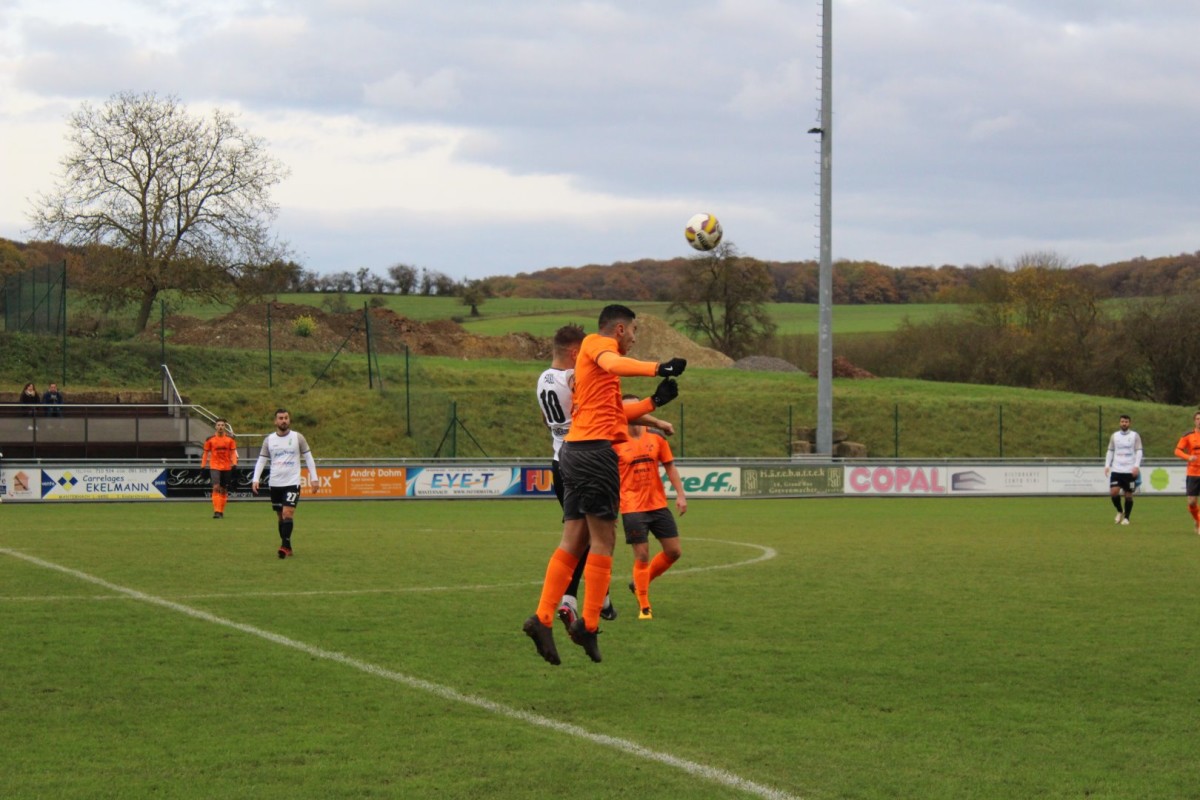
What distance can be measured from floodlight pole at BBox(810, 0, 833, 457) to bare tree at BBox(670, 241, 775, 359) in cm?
4199

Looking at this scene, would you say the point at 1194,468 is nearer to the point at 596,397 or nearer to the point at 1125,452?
the point at 1125,452

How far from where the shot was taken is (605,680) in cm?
855

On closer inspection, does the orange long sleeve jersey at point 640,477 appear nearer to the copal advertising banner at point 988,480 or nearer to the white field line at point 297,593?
the white field line at point 297,593

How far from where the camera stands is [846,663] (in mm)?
9156

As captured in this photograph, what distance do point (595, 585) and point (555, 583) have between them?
10.6 inches

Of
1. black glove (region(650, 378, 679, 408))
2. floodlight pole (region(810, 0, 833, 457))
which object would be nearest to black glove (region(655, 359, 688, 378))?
black glove (region(650, 378, 679, 408))

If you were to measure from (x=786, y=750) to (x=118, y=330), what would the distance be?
161 ft

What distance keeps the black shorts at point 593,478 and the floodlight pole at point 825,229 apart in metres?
26.6

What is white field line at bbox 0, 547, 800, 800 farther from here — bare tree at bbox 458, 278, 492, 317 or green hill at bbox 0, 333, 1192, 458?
bare tree at bbox 458, 278, 492, 317

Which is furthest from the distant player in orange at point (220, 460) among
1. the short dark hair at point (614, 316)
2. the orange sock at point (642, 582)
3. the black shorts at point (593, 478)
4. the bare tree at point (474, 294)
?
the bare tree at point (474, 294)

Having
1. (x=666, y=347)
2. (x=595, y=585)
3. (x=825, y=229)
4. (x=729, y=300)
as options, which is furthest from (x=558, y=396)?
(x=729, y=300)

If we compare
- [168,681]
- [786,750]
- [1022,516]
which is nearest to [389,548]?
[168,681]

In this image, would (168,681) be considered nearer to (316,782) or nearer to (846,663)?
(316,782)

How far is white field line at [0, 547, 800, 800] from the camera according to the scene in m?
6.04
